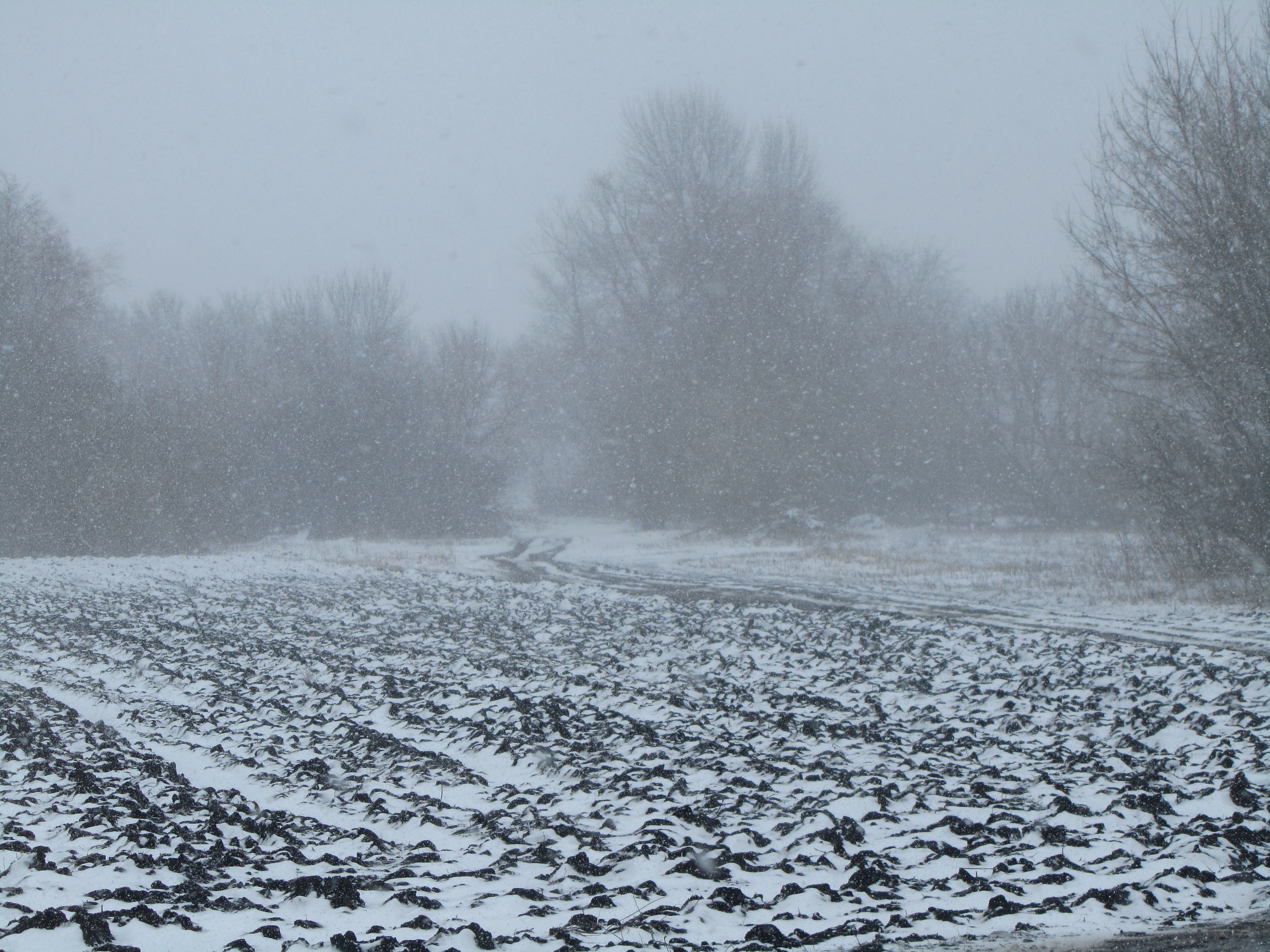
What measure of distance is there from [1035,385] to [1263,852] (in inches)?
1661

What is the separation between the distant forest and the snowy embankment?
25.1 feet

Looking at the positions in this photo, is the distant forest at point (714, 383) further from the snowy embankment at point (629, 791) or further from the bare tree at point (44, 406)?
the snowy embankment at point (629, 791)

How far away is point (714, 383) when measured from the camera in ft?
Result: 124

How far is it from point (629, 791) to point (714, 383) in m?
32.7

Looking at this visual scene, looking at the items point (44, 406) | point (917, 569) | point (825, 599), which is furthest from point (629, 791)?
point (44, 406)

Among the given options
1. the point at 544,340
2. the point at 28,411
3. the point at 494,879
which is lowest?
the point at 494,879

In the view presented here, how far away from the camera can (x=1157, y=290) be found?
1572 cm

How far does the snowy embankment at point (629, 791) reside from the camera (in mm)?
3887

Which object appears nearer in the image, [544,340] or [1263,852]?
[1263,852]

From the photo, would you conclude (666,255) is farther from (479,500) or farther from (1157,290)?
(1157,290)

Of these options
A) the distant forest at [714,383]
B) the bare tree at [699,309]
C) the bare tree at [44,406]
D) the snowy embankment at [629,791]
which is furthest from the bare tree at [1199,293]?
the bare tree at [44,406]

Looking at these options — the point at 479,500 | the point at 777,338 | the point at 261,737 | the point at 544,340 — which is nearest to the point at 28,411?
the point at 479,500

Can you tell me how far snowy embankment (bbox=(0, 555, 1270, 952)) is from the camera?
3887mm

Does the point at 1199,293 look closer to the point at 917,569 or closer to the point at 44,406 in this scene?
the point at 917,569
